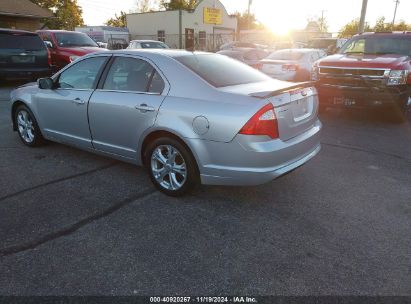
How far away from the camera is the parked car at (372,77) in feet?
23.5

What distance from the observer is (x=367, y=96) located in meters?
7.30

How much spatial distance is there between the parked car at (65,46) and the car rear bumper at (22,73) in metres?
1.13

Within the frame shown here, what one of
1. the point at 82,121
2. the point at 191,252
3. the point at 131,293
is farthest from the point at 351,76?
the point at 131,293

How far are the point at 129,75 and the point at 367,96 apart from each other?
508 centimetres

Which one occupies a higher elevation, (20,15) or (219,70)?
(20,15)

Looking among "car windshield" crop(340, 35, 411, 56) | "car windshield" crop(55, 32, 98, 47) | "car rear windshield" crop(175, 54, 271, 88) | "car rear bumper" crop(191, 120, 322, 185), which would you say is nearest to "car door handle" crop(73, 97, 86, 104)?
"car rear windshield" crop(175, 54, 271, 88)

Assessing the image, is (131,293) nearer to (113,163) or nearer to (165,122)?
(165,122)

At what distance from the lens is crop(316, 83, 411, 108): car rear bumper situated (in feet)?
23.5

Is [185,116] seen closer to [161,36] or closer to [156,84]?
[156,84]

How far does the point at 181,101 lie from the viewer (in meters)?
3.76

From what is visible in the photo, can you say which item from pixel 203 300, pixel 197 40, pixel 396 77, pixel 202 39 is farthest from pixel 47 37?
pixel 202 39

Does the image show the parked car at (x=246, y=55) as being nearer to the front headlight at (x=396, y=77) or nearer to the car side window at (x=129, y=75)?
the front headlight at (x=396, y=77)

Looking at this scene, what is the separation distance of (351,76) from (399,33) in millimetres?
2272

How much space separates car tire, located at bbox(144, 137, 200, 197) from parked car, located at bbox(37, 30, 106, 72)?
9.77m
